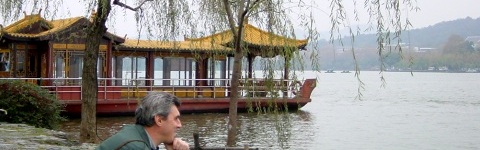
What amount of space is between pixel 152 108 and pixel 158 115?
37 mm

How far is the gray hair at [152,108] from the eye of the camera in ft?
9.41

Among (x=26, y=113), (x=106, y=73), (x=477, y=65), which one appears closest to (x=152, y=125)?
(x=26, y=113)

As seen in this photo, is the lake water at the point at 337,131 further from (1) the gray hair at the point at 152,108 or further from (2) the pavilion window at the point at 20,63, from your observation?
(1) the gray hair at the point at 152,108

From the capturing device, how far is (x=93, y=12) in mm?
11070

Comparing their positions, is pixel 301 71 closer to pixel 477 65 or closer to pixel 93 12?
pixel 93 12

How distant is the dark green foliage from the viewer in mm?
12422

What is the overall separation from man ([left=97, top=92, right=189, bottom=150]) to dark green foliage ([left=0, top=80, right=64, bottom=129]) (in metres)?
9.98

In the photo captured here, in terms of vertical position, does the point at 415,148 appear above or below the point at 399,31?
below

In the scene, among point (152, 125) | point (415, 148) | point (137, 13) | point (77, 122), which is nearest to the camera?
point (152, 125)

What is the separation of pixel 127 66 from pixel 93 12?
→ 588 inches

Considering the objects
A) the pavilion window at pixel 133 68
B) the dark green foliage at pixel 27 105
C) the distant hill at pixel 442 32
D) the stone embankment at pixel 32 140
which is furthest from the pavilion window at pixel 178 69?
the distant hill at pixel 442 32

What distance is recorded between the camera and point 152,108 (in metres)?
2.87

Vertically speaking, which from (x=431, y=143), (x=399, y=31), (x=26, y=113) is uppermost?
(x=399, y=31)

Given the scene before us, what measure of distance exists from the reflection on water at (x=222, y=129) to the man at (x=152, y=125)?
1314 centimetres
